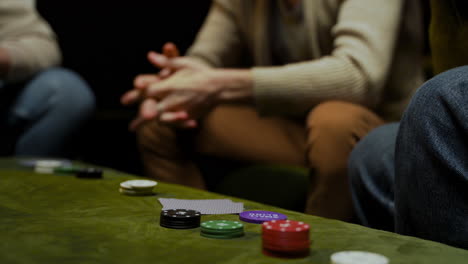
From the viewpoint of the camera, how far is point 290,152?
1.50m

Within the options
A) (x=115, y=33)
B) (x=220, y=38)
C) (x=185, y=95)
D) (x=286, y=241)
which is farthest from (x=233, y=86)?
(x=115, y=33)

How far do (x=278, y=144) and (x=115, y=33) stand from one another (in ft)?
4.86

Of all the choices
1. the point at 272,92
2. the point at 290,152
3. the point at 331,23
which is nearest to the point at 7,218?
the point at 272,92

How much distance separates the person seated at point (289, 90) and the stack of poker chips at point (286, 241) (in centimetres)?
67

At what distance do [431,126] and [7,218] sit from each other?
0.54 m

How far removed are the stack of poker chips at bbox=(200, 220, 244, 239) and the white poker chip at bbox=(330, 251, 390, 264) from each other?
0.14m

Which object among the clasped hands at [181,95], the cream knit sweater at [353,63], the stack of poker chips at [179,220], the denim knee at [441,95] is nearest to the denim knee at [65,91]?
the clasped hands at [181,95]

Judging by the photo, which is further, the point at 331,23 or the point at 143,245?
the point at 331,23

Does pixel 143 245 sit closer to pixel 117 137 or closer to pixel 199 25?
pixel 117 137

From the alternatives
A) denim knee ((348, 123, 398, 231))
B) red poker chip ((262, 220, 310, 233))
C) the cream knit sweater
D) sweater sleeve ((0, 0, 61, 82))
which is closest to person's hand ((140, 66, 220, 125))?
the cream knit sweater

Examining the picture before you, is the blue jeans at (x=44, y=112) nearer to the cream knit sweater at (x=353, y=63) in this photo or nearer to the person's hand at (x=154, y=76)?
the person's hand at (x=154, y=76)

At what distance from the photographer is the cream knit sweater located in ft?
4.43

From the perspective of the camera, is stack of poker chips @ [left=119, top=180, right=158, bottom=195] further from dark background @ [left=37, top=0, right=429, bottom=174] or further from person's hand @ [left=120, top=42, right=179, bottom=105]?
dark background @ [left=37, top=0, right=429, bottom=174]

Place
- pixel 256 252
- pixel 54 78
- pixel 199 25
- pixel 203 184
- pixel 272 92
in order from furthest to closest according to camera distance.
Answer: pixel 199 25, pixel 54 78, pixel 203 184, pixel 272 92, pixel 256 252
